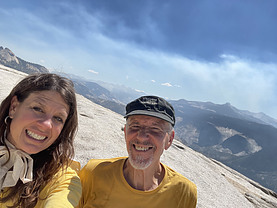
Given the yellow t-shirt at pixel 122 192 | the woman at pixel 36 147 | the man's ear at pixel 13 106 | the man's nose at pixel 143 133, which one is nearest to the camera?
the woman at pixel 36 147

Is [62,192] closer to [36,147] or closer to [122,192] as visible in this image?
[36,147]

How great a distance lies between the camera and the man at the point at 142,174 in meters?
4.10

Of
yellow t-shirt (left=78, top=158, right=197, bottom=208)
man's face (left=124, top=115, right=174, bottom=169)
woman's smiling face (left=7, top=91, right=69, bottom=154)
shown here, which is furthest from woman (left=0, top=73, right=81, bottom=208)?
man's face (left=124, top=115, right=174, bottom=169)

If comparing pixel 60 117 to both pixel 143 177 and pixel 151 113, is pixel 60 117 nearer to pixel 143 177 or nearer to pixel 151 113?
pixel 151 113

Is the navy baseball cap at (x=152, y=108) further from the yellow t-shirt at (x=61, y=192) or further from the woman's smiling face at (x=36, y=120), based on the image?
the yellow t-shirt at (x=61, y=192)

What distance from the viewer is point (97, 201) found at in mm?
4086

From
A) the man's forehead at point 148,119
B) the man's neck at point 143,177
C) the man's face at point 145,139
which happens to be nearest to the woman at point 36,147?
the man's neck at point 143,177

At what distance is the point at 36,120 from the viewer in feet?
11.3

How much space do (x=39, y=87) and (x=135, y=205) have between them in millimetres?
2958

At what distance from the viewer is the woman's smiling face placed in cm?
342

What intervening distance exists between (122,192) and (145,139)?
119 centimetres

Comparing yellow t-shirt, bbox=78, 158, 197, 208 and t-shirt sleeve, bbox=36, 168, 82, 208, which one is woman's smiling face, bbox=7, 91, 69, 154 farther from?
yellow t-shirt, bbox=78, 158, 197, 208

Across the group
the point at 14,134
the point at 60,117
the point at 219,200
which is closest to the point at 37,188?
the point at 14,134

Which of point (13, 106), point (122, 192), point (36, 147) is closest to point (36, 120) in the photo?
point (36, 147)
